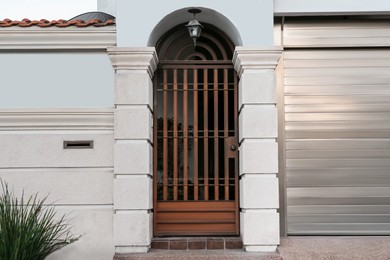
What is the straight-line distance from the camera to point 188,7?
736cm

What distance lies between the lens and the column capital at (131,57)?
23.6 feet

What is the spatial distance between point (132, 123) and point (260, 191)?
193 centimetres

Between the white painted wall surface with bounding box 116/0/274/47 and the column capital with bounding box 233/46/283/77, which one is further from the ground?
the white painted wall surface with bounding box 116/0/274/47

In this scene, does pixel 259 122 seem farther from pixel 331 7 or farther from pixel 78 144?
pixel 78 144

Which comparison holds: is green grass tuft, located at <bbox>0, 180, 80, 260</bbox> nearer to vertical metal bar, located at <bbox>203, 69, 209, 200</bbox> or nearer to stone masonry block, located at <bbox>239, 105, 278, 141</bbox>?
vertical metal bar, located at <bbox>203, 69, 209, 200</bbox>

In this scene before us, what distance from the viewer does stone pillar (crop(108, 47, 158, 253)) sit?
7.08 m

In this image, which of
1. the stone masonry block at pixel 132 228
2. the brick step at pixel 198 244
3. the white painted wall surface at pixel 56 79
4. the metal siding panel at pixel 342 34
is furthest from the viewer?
the metal siding panel at pixel 342 34

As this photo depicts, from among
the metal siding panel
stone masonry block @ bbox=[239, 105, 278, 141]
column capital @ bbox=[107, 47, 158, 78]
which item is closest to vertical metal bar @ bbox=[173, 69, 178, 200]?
column capital @ bbox=[107, 47, 158, 78]

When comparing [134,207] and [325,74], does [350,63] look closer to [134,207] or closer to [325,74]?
[325,74]

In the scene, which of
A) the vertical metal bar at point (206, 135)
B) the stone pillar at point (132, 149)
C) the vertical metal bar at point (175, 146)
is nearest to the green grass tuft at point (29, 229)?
the stone pillar at point (132, 149)

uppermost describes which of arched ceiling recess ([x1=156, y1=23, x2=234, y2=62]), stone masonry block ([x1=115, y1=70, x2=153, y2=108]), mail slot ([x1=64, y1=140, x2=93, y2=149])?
arched ceiling recess ([x1=156, y1=23, x2=234, y2=62])

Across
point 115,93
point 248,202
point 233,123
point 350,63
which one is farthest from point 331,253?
point 115,93

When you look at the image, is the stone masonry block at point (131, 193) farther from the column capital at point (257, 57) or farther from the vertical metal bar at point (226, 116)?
the column capital at point (257, 57)

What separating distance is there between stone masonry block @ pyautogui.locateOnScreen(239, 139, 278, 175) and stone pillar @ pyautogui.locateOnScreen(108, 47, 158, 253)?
1.32 m
